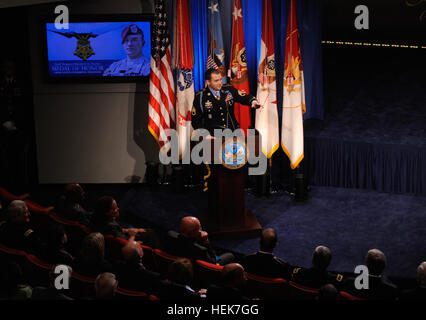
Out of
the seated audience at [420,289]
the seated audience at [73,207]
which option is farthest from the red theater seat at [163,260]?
the seated audience at [420,289]

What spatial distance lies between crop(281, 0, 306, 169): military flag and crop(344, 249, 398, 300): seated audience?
3.22m

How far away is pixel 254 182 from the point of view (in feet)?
24.3

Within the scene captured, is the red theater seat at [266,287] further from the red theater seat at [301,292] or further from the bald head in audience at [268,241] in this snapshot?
the bald head in audience at [268,241]

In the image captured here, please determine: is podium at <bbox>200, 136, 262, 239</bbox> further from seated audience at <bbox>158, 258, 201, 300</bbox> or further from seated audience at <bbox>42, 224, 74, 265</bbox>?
seated audience at <bbox>158, 258, 201, 300</bbox>

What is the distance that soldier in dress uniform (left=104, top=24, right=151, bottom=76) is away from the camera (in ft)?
24.7

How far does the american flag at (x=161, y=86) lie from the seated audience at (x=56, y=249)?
3.21 m

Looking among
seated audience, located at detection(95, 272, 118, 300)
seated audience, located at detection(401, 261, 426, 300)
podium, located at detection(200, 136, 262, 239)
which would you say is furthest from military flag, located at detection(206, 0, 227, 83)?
seated audience, located at detection(95, 272, 118, 300)

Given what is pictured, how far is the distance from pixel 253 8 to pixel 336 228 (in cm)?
294

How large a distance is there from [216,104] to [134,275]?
2.83 metres

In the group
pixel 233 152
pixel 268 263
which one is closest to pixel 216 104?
pixel 233 152

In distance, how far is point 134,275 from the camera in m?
4.04

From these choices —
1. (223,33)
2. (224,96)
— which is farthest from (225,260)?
(223,33)

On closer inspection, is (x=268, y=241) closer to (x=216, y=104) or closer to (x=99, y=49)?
(x=216, y=104)
